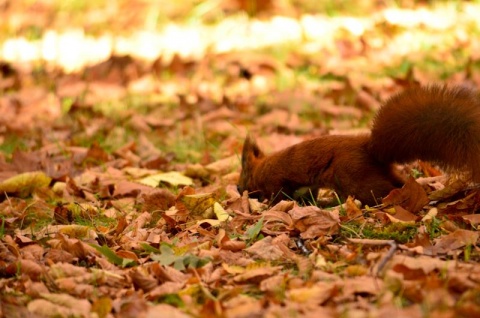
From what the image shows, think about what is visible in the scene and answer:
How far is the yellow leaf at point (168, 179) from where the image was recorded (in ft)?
15.4

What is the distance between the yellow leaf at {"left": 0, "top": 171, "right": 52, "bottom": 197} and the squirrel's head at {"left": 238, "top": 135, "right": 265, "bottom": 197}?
3.88 ft

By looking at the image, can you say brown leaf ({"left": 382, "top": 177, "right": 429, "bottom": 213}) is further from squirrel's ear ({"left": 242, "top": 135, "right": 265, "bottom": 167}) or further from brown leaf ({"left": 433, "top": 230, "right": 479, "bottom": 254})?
squirrel's ear ({"left": 242, "top": 135, "right": 265, "bottom": 167})

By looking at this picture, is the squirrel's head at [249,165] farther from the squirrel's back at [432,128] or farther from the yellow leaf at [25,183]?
the yellow leaf at [25,183]

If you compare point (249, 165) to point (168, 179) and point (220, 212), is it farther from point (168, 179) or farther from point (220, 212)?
point (220, 212)

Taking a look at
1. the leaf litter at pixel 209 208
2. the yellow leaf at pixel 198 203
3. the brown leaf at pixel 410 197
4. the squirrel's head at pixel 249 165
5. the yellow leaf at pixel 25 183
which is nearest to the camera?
the leaf litter at pixel 209 208

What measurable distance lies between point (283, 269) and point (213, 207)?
883mm

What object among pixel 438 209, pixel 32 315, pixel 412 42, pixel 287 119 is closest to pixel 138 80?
pixel 287 119

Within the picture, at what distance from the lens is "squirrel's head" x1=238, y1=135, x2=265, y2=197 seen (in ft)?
14.3

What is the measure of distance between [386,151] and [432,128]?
0.27 m

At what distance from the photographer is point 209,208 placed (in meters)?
3.89

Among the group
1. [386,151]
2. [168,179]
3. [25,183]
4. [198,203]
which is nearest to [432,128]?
[386,151]

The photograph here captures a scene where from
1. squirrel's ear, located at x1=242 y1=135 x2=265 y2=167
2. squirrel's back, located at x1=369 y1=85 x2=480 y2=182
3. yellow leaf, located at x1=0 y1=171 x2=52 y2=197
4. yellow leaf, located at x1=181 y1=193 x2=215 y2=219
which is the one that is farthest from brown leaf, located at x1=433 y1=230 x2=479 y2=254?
yellow leaf, located at x1=0 y1=171 x2=52 y2=197

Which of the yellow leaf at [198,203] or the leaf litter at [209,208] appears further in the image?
the yellow leaf at [198,203]

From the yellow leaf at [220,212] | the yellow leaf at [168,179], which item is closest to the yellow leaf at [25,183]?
the yellow leaf at [168,179]
